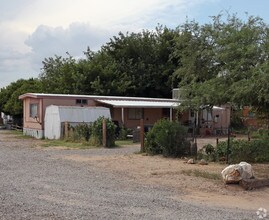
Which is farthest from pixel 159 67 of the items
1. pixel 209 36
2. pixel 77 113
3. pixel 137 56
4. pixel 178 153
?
pixel 209 36

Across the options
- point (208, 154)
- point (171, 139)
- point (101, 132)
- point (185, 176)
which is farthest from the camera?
point (101, 132)

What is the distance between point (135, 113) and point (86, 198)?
78.2 ft

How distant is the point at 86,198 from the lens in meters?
8.73

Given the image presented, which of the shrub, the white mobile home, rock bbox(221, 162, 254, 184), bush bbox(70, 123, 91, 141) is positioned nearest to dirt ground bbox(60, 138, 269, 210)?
rock bbox(221, 162, 254, 184)

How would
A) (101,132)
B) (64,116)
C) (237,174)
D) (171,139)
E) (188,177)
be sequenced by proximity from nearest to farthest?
1. (237,174)
2. (188,177)
3. (171,139)
4. (101,132)
5. (64,116)

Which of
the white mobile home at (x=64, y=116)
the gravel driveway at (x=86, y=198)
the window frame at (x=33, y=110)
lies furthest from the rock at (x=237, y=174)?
the window frame at (x=33, y=110)

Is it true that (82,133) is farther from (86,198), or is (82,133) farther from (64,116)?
(86,198)

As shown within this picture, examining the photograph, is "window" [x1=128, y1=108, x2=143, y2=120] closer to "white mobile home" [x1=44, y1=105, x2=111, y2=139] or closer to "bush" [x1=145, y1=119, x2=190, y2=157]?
"white mobile home" [x1=44, y1=105, x2=111, y2=139]

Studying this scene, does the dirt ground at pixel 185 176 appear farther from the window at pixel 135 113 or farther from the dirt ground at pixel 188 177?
the window at pixel 135 113

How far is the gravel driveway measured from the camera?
741 centimetres

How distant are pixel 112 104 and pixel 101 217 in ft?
74.2

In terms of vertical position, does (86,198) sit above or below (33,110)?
below

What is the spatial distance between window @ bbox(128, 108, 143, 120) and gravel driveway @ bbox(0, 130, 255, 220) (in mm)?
18794

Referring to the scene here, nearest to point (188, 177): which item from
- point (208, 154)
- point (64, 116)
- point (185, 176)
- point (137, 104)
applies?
point (185, 176)
